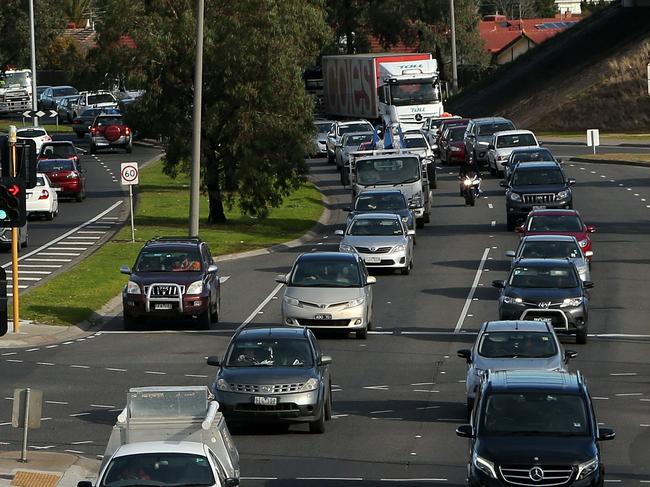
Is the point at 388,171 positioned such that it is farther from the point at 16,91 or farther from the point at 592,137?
the point at 16,91

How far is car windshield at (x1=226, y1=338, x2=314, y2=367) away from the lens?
23.0 metres

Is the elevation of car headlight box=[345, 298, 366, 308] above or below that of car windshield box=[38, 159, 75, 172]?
below

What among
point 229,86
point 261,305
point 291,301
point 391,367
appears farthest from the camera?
point 229,86

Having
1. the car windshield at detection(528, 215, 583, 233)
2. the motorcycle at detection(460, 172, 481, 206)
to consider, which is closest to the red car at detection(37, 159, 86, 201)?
the motorcycle at detection(460, 172, 481, 206)

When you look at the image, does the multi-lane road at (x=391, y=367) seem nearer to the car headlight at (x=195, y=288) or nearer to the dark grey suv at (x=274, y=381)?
the dark grey suv at (x=274, y=381)

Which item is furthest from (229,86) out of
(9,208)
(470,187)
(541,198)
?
(9,208)

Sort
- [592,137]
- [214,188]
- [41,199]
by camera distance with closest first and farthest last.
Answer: [214,188] → [41,199] → [592,137]

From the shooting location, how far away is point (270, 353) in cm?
2316

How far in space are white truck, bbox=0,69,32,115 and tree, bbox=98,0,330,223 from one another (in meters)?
51.6

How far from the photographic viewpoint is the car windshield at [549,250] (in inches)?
1398

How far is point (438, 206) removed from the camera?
55.0 meters

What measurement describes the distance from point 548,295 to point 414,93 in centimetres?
4276

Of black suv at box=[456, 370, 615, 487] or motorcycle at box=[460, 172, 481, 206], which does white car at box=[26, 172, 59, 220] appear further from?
black suv at box=[456, 370, 615, 487]

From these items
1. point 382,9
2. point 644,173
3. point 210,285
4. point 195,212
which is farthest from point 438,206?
point 382,9
